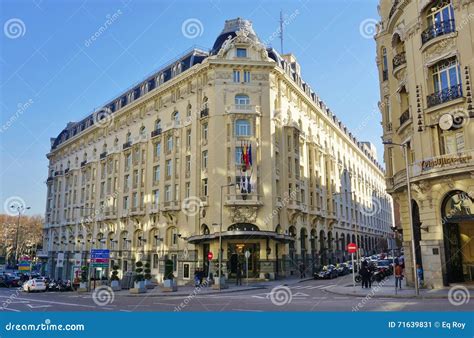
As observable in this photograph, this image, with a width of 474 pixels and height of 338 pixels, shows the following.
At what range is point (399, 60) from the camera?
2897 cm

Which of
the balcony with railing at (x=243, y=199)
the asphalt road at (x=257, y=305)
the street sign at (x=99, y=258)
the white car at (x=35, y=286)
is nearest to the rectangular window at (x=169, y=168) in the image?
the balcony with railing at (x=243, y=199)

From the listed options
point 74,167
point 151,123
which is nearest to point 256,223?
point 151,123

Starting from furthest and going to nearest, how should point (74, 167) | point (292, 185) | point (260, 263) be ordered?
point (74, 167) < point (292, 185) < point (260, 263)

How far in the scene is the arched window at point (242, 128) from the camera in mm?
44312

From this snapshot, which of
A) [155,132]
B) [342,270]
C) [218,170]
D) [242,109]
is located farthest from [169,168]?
[342,270]

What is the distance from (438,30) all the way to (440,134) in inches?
249

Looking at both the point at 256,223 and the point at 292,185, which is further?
the point at 292,185

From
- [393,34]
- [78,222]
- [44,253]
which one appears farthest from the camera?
[44,253]

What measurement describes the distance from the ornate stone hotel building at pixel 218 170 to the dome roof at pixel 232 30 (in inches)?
6.0

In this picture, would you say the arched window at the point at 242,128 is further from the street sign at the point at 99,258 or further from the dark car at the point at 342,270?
the dark car at the point at 342,270

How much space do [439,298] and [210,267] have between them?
1003 inches

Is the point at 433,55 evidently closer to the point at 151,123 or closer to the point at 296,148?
the point at 296,148

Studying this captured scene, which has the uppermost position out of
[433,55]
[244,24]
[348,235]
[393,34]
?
[244,24]

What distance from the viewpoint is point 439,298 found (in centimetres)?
2012
